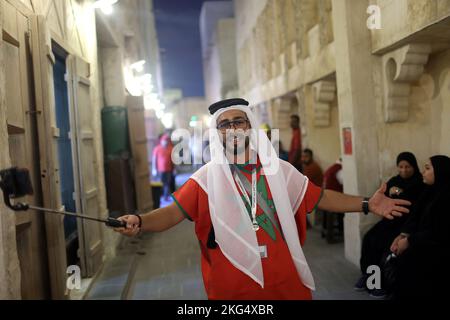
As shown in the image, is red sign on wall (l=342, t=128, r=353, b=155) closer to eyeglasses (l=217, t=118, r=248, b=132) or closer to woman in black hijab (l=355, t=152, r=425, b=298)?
woman in black hijab (l=355, t=152, r=425, b=298)

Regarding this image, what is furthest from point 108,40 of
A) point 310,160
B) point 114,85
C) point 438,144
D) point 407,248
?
point 407,248

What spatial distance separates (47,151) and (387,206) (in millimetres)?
2323

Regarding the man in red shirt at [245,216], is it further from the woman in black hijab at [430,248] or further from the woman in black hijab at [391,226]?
the woman in black hijab at [391,226]

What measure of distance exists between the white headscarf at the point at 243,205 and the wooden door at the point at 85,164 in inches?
110

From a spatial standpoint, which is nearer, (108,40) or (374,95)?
(374,95)

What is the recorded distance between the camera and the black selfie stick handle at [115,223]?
207 centimetres

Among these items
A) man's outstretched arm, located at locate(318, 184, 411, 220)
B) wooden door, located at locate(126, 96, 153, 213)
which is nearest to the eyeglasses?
man's outstretched arm, located at locate(318, 184, 411, 220)

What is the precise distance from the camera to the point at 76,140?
4734 mm

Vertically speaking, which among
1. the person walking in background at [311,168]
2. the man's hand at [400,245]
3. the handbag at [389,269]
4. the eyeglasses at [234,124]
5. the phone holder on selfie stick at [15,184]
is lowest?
the handbag at [389,269]

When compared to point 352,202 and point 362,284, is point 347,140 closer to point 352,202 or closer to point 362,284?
point 362,284

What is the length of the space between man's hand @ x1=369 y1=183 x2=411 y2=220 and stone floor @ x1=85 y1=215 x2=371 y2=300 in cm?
226

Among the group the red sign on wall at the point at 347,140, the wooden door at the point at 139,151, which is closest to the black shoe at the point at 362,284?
the red sign on wall at the point at 347,140

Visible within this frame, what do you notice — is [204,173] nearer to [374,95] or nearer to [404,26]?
[404,26]
